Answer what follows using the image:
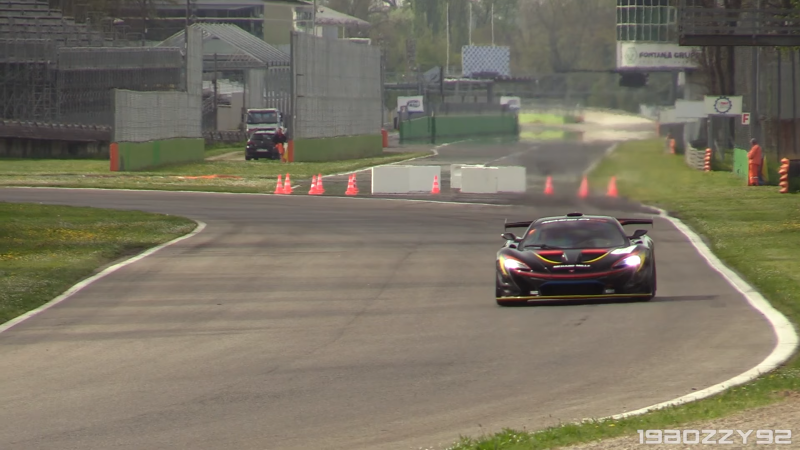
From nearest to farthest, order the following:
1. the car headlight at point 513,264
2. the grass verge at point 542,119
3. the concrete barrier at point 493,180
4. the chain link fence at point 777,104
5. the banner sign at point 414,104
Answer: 1. the car headlight at point 513,264
2. the grass verge at point 542,119
3. the concrete barrier at point 493,180
4. the chain link fence at point 777,104
5. the banner sign at point 414,104

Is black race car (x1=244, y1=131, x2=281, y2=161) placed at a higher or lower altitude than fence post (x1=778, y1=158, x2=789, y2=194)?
higher

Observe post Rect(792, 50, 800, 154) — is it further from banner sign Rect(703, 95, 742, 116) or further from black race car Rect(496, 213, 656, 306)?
black race car Rect(496, 213, 656, 306)

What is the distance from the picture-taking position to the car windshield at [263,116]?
71562 mm

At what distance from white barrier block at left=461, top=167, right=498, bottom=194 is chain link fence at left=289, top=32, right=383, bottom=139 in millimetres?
20826

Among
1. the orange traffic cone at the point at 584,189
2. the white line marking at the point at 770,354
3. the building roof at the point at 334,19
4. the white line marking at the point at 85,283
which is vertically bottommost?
the white line marking at the point at 85,283

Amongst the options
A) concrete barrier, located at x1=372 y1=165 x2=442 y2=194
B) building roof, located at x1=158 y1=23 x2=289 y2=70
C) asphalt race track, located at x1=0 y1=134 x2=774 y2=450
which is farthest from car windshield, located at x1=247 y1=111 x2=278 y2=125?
asphalt race track, located at x1=0 y1=134 x2=774 y2=450

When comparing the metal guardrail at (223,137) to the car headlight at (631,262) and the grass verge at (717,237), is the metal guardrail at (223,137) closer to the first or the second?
the grass verge at (717,237)

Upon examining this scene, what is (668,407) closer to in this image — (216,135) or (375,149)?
(375,149)

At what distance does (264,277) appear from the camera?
20.0 m

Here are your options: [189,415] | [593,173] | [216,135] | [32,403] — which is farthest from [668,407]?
[216,135]

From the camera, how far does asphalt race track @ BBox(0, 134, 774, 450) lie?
31.2ft

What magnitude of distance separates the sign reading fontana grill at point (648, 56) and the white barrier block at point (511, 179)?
159ft

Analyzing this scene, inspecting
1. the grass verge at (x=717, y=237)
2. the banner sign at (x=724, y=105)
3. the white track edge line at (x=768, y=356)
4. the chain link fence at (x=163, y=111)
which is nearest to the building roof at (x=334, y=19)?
the chain link fence at (x=163, y=111)

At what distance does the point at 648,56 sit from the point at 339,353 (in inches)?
3188
